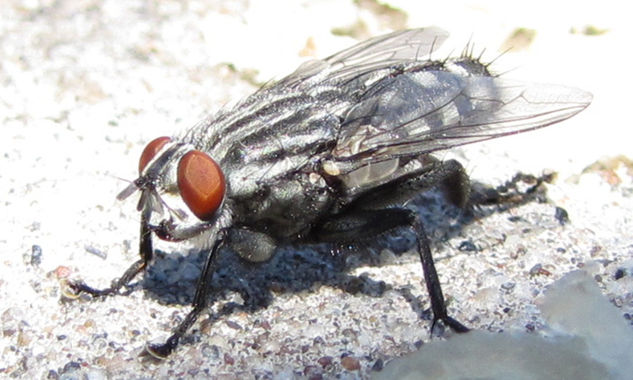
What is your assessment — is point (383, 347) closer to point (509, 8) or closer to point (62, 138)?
point (62, 138)

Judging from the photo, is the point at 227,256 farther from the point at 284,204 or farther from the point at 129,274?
the point at 284,204

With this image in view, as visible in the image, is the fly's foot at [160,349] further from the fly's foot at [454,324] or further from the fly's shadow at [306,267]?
the fly's foot at [454,324]

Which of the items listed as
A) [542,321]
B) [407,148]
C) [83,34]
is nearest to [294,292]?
[407,148]

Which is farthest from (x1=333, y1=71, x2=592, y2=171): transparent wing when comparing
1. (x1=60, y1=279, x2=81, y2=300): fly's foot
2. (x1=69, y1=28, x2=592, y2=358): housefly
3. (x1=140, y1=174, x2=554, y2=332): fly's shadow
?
(x1=60, y1=279, x2=81, y2=300): fly's foot

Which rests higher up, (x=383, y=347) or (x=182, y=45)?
(x=182, y=45)

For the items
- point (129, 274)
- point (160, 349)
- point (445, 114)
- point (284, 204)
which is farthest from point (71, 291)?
Answer: point (445, 114)

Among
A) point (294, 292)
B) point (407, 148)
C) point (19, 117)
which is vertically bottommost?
point (294, 292)
